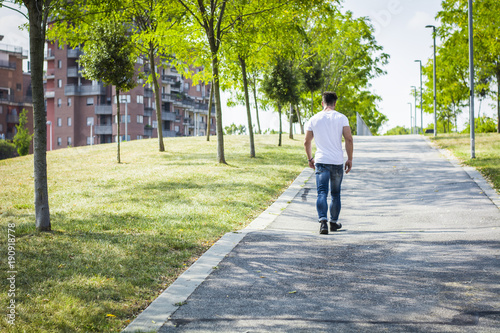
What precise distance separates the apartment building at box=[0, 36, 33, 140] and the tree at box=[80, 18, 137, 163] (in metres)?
60.5

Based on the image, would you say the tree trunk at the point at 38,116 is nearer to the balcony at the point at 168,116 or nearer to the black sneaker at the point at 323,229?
the black sneaker at the point at 323,229

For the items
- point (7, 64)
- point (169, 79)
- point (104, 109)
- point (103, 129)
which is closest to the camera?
point (104, 109)

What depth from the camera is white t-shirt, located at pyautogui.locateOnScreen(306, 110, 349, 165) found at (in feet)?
23.5

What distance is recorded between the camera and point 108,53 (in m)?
17.6

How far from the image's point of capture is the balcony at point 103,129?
70250mm

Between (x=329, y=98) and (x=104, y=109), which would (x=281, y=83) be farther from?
(x=104, y=109)

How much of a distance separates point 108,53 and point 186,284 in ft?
47.9

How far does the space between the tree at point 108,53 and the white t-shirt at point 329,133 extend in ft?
39.8

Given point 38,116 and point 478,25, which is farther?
point 478,25

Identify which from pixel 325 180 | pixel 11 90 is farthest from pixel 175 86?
pixel 325 180

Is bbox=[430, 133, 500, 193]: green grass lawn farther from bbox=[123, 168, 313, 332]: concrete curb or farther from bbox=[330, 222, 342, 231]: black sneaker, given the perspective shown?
bbox=[123, 168, 313, 332]: concrete curb

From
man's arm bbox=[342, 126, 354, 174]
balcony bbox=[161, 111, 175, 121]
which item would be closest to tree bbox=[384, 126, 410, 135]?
balcony bbox=[161, 111, 175, 121]

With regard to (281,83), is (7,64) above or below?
above

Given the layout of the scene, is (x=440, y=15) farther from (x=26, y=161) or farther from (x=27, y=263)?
(x=27, y=263)
